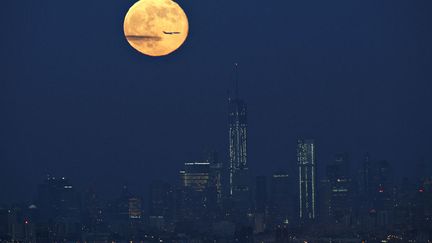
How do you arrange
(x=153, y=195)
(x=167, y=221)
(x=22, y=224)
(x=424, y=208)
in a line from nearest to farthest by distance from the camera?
1. (x=22, y=224)
2. (x=424, y=208)
3. (x=167, y=221)
4. (x=153, y=195)

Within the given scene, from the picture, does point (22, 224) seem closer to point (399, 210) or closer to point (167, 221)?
point (167, 221)

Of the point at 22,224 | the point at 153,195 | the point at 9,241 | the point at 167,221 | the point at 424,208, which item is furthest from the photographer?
the point at 153,195

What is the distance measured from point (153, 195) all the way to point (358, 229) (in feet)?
61.6

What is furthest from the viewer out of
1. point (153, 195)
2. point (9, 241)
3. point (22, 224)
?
point (153, 195)

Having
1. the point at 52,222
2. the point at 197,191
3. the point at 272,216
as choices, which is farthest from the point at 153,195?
the point at 52,222

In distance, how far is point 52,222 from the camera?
65562 millimetres

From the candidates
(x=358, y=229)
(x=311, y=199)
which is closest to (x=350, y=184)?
(x=311, y=199)

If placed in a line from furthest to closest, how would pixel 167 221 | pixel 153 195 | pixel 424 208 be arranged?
pixel 153 195 → pixel 167 221 → pixel 424 208

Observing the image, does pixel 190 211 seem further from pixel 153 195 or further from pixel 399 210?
pixel 399 210

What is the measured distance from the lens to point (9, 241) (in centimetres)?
5756

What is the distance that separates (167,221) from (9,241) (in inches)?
714

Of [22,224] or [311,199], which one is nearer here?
[22,224]

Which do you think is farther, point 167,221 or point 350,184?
point 350,184

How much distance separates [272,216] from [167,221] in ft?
21.2
